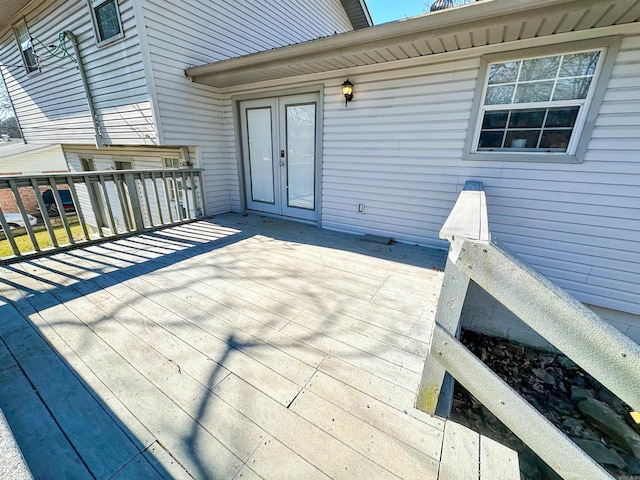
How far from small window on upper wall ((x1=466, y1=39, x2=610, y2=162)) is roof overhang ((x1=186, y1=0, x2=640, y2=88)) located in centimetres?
26

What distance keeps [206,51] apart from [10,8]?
177 inches

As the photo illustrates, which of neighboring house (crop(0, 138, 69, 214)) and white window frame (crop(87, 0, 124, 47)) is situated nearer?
white window frame (crop(87, 0, 124, 47))

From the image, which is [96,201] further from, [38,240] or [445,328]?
[38,240]

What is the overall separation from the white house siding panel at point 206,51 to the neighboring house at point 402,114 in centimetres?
3

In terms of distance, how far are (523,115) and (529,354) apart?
2.67m

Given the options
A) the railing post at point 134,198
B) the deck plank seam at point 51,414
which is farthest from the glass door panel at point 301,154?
the deck plank seam at point 51,414

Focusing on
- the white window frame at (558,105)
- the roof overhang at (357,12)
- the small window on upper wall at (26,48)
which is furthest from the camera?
the roof overhang at (357,12)

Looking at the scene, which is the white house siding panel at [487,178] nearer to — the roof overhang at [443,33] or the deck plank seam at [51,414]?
the roof overhang at [443,33]

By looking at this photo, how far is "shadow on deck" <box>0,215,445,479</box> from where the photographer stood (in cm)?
109

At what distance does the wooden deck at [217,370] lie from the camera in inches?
43.0

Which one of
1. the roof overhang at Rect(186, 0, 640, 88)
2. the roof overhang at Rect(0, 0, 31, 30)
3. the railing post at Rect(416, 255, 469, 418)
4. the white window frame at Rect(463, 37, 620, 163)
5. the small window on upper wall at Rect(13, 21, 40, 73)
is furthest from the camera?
the small window on upper wall at Rect(13, 21, 40, 73)

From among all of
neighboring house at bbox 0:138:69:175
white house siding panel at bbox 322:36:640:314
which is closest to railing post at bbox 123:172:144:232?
white house siding panel at bbox 322:36:640:314

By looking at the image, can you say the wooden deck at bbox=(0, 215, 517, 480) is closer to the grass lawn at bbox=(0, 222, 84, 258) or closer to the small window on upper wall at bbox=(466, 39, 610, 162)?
the small window on upper wall at bbox=(466, 39, 610, 162)

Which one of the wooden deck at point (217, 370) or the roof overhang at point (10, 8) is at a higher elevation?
the roof overhang at point (10, 8)
